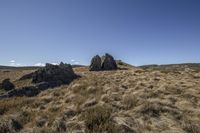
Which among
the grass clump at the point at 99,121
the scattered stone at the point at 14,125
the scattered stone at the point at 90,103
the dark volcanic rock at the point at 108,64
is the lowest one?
the scattered stone at the point at 14,125

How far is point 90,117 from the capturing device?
945cm

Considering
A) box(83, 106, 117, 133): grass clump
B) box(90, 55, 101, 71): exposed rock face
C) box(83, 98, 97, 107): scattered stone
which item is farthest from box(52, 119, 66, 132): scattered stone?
box(90, 55, 101, 71): exposed rock face

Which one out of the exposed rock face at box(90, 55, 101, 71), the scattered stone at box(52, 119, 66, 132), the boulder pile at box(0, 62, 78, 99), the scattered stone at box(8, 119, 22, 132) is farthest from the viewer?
the exposed rock face at box(90, 55, 101, 71)

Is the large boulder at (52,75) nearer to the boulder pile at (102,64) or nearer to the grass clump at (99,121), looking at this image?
the grass clump at (99,121)

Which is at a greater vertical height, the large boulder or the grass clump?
the large boulder

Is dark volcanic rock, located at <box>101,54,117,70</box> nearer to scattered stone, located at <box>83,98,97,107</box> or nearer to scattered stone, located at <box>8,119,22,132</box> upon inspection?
scattered stone, located at <box>83,98,97,107</box>

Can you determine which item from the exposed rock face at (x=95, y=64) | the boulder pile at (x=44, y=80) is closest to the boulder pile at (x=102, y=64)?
the exposed rock face at (x=95, y=64)

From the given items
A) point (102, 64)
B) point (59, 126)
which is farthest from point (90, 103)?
point (102, 64)

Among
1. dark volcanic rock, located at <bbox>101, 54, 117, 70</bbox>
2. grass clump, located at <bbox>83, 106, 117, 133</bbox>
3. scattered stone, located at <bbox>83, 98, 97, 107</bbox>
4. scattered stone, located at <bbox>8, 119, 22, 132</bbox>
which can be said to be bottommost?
scattered stone, located at <bbox>8, 119, 22, 132</bbox>

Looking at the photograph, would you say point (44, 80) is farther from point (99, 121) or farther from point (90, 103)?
point (99, 121)

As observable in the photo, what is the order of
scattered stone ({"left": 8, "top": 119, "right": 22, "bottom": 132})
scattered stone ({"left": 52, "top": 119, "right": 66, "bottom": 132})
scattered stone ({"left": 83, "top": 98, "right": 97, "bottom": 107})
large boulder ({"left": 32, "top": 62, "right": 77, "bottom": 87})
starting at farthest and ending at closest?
large boulder ({"left": 32, "top": 62, "right": 77, "bottom": 87}) < scattered stone ({"left": 83, "top": 98, "right": 97, "bottom": 107}) < scattered stone ({"left": 8, "top": 119, "right": 22, "bottom": 132}) < scattered stone ({"left": 52, "top": 119, "right": 66, "bottom": 132})

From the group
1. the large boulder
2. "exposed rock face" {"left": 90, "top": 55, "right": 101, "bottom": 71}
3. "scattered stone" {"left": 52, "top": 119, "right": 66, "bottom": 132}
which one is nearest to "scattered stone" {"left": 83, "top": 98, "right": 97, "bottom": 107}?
"scattered stone" {"left": 52, "top": 119, "right": 66, "bottom": 132}

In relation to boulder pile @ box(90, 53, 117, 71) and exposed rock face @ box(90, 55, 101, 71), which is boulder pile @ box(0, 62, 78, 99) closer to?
exposed rock face @ box(90, 55, 101, 71)

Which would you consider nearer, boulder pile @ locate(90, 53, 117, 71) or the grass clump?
the grass clump
